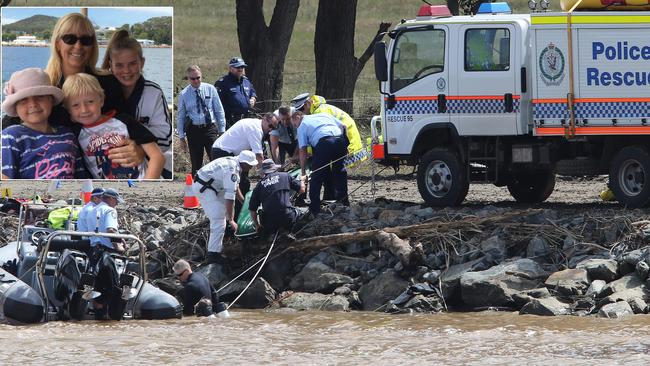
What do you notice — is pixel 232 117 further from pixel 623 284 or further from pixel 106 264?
pixel 623 284

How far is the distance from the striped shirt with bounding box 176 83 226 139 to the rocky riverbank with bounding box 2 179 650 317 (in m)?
1.79

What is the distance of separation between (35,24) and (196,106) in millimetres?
3329

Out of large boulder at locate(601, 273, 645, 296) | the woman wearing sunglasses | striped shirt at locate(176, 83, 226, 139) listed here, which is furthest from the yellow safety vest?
large boulder at locate(601, 273, 645, 296)

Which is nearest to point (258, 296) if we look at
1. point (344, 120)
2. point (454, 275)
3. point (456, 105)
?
point (454, 275)

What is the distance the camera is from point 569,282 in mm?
17500

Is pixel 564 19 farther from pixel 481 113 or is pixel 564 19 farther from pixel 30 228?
pixel 30 228

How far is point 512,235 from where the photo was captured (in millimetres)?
18812

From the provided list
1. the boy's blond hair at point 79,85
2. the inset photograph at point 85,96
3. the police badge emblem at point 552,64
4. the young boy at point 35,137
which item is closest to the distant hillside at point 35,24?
the inset photograph at point 85,96

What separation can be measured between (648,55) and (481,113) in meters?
2.30

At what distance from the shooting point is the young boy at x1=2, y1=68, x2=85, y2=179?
61.5 ft

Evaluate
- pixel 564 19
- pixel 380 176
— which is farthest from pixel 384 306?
pixel 380 176

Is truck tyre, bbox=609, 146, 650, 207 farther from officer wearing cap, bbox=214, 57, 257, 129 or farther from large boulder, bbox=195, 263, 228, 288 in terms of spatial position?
officer wearing cap, bbox=214, 57, 257, 129

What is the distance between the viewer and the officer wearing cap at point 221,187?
1900 cm

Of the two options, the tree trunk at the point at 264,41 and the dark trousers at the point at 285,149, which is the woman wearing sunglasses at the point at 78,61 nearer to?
the dark trousers at the point at 285,149
